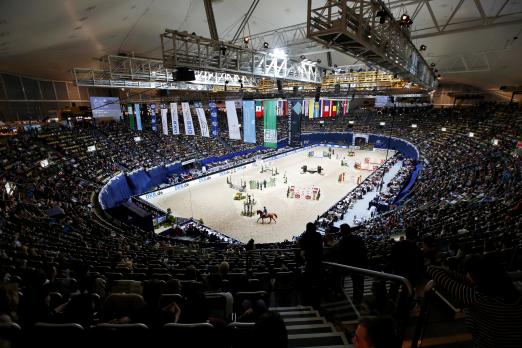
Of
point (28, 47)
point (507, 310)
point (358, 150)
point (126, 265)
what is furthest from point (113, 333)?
point (358, 150)

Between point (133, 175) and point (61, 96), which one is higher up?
point (61, 96)

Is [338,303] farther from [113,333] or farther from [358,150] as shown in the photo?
[358,150]

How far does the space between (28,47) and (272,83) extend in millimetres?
21540

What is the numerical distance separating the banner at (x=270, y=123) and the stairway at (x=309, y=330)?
1384 cm

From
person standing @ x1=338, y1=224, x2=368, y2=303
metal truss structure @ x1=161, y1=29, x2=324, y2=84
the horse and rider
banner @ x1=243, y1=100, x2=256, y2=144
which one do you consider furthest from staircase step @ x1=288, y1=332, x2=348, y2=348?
the horse and rider

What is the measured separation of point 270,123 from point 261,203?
8.50 m

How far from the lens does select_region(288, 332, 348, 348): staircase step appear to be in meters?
3.43

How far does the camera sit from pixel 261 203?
2409 cm

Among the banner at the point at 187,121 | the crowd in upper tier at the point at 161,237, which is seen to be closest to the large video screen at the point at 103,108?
the crowd in upper tier at the point at 161,237

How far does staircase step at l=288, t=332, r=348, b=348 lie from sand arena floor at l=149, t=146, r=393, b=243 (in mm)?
14095

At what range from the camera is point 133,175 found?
89.2 ft

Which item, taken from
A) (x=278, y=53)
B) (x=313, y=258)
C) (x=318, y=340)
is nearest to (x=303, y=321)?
(x=318, y=340)

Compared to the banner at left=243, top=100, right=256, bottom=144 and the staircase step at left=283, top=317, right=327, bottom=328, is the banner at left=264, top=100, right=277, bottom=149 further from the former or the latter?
the staircase step at left=283, top=317, right=327, bottom=328

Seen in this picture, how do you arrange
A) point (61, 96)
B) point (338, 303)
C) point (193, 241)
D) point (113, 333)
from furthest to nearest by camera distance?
point (61, 96) → point (193, 241) → point (338, 303) → point (113, 333)
